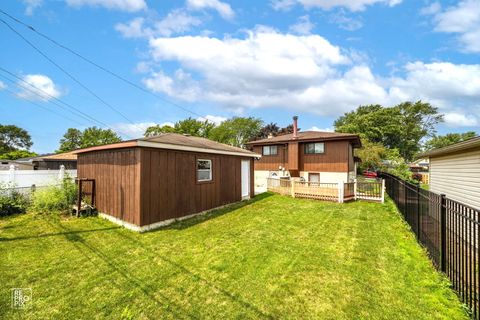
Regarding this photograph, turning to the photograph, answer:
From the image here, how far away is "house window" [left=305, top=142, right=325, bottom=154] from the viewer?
1889 centimetres

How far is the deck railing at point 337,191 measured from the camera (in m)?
12.7

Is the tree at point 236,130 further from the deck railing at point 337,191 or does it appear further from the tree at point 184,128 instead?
the deck railing at point 337,191

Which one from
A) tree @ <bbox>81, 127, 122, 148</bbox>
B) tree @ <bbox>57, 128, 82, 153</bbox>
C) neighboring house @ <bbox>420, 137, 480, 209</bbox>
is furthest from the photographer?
tree @ <bbox>57, 128, 82, 153</bbox>

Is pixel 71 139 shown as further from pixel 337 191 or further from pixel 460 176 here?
pixel 460 176

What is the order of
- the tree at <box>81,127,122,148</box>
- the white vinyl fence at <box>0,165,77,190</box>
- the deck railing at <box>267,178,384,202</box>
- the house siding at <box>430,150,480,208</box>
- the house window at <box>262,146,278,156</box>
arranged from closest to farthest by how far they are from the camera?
the house siding at <box>430,150,480,208</box> → the white vinyl fence at <box>0,165,77,190</box> → the deck railing at <box>267,178,384,202</box> → the house window at <box>262,146,278,156</box> → the tree at <box>81,127,122,148</box>

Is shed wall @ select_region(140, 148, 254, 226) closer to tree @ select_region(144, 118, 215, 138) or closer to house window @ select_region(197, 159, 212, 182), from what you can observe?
house window @ select_region(197, 159, 212, 182)

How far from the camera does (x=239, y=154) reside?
38.7ft

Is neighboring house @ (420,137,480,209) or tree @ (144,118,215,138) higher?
tree @ (144,118,215,138)

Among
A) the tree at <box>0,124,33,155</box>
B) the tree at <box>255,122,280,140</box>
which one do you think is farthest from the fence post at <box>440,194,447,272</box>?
the tree at <box>0,124,33,155</box>

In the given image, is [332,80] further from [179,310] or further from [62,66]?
[179,310]

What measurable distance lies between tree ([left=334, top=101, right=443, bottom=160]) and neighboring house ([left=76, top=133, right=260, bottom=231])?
42.9 meters

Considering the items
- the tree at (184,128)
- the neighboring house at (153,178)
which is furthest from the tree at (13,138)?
the neighboring house at (153,178)

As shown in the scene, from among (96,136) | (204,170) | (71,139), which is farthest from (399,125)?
(71,139)

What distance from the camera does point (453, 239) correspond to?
12.5 ft
